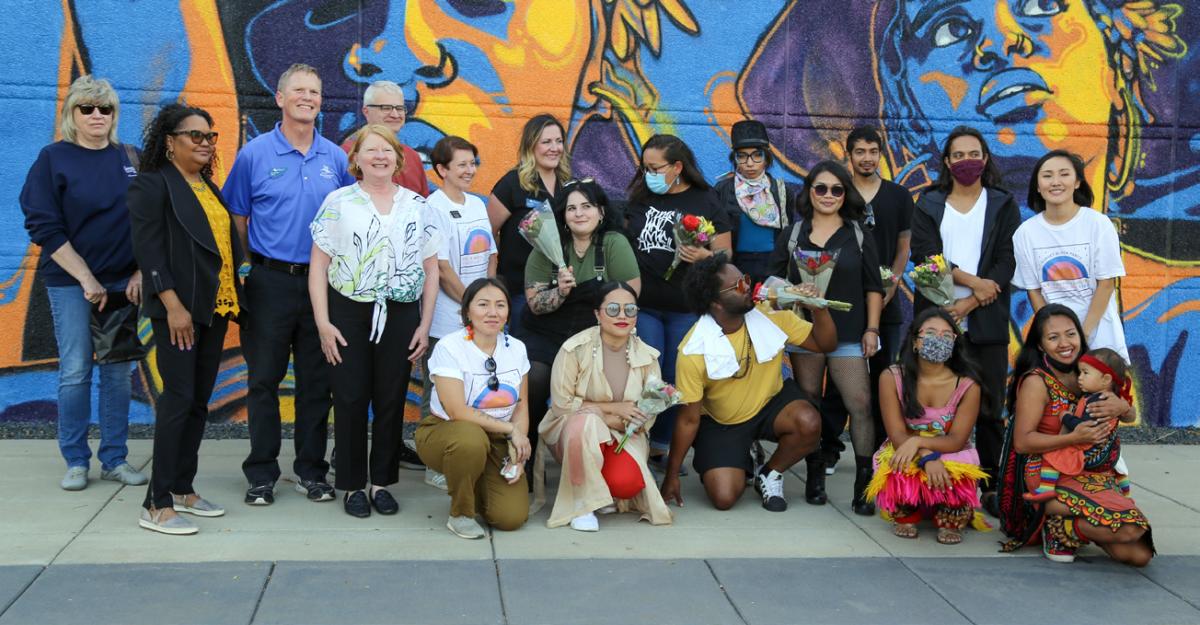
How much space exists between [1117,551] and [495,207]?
136 inches

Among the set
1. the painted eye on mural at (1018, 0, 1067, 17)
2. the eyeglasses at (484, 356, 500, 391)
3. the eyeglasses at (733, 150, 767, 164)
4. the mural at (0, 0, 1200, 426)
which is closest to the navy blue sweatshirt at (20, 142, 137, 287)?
the mural at (0, 0, 1200, 426)

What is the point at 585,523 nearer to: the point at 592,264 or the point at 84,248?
the point at 592,264

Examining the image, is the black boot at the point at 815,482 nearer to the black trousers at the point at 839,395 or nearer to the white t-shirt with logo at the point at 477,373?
the black trousers at the point at 839,395

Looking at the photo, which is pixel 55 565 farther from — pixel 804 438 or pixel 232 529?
pixel 804 438

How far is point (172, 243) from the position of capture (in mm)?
5098

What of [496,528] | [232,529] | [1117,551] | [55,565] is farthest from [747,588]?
[55,565]

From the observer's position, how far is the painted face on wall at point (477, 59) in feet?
24.3

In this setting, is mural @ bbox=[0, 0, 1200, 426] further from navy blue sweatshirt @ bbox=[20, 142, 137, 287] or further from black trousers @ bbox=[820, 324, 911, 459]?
black trousers @ bbox=[820, 324, 911, 459]

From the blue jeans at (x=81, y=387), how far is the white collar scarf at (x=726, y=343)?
291 centimetres

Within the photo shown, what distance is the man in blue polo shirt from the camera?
5512 mm

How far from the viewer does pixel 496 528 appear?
17.4 ft

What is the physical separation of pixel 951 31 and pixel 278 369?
16.4 ft

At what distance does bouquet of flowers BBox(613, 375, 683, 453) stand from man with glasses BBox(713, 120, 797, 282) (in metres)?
1.08

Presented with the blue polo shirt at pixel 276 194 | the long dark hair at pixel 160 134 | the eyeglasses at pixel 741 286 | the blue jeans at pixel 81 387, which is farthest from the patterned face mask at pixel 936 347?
the blue jeans at pixel 81 387
